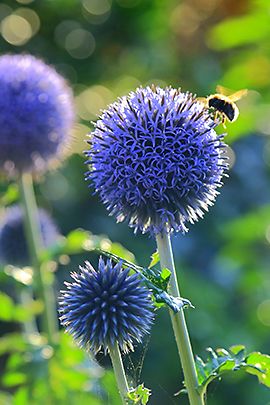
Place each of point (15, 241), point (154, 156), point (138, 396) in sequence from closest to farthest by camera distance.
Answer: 1. point (138, 396)
2. point (154, 156)
3. point (15, 241)

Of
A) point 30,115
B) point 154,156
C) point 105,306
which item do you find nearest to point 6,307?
point 30,115

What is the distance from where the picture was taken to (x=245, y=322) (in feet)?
15.6

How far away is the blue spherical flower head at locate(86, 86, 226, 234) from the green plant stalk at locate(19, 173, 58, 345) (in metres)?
1.48

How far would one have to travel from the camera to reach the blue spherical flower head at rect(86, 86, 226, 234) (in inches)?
66.7

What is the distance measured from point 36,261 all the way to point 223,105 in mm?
1459

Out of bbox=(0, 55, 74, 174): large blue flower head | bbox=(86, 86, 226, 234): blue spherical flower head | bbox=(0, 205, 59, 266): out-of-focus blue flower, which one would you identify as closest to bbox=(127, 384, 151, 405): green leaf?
bbox=(86, 86, 226, 234): blue spherical flower head

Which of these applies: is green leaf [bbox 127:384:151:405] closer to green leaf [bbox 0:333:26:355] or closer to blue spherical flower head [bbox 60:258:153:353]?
blue spherical flower head [bbox 60:258:153:353]

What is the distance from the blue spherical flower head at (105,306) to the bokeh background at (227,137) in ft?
3.06

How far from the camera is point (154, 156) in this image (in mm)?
1695

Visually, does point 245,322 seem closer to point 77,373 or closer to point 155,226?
point 77,373

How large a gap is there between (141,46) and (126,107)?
16.7ft

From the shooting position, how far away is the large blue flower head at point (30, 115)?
323 centimetres

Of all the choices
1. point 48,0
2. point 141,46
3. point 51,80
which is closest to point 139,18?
point 141,46

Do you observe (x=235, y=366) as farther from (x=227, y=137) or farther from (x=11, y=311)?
(x=227, y=137)
